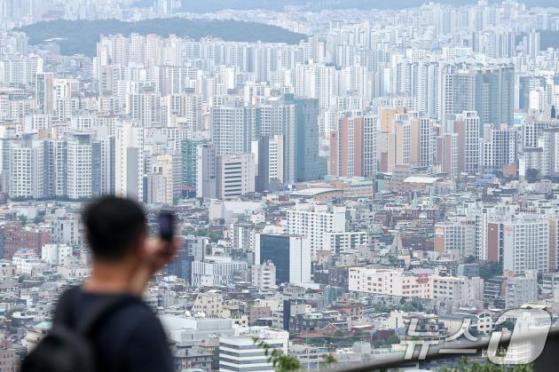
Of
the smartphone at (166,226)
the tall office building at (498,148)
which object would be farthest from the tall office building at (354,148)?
the smartphone at (166,226)

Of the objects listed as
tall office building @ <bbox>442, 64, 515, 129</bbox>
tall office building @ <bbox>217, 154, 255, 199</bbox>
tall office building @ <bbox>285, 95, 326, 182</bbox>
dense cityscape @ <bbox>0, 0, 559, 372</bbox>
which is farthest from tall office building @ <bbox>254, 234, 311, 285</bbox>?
tall office building @ <bbox>442, 64, 515, 129</bbox>

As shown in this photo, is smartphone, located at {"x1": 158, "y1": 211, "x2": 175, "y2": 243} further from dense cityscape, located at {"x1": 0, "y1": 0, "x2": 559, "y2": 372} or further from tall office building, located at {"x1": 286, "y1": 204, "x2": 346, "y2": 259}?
tall office building, located at {"x1": 286, "y1": 204, "x2": 346, "y2": 259}

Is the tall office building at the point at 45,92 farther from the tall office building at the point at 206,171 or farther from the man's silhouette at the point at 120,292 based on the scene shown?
the man's silhouette at the point at 120,292

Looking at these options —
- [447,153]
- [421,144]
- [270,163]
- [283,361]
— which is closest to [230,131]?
[270,163]

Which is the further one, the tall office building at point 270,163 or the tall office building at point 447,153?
the tall office building at point 447,153

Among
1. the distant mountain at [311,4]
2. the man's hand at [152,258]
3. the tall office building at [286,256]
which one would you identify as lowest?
the tall office building at [286,256]

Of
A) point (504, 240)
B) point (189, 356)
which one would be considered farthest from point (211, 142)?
point (189, 356)

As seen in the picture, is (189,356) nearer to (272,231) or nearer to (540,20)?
(272,231)
